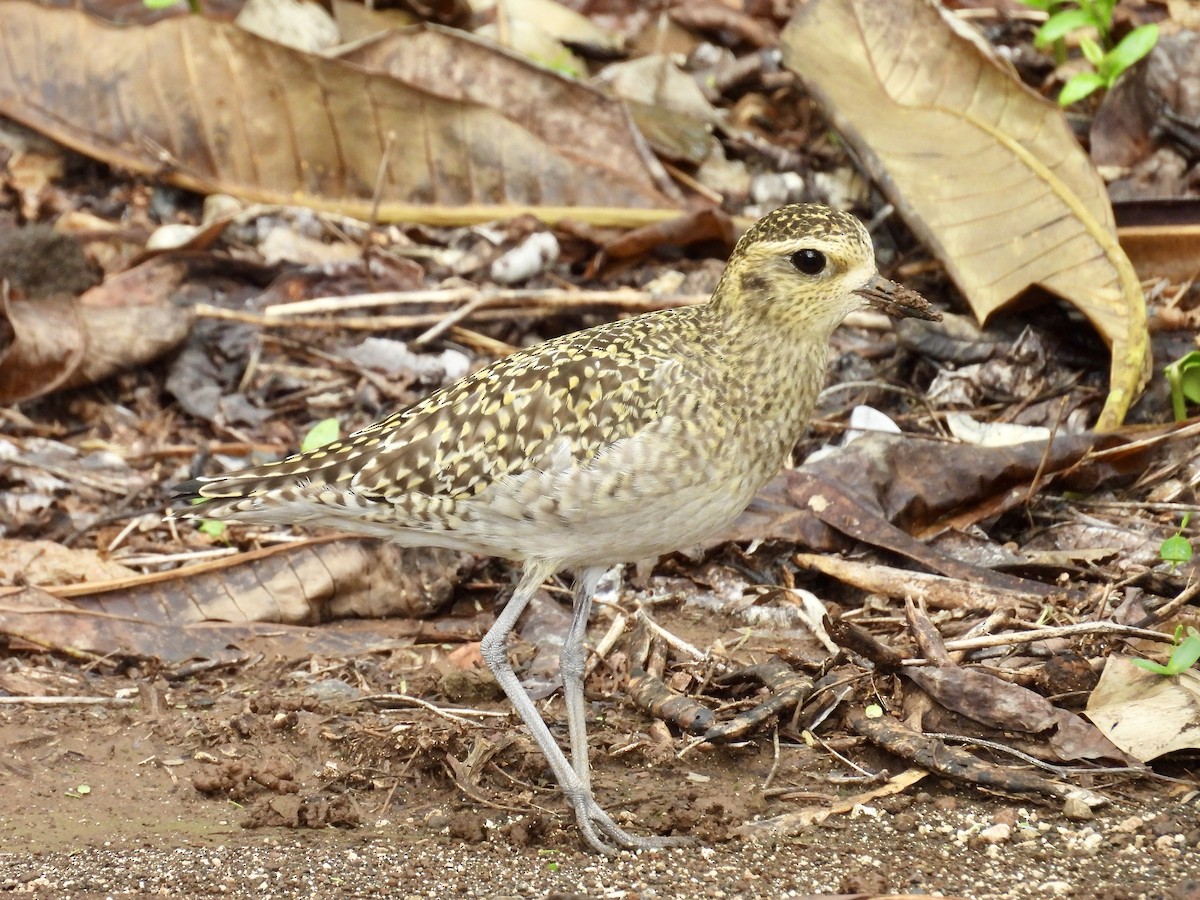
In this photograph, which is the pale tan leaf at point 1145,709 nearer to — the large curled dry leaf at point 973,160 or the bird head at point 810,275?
the bird head at point 810,275

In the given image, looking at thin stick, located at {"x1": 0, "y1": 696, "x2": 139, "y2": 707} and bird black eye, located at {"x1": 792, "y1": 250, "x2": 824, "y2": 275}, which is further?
thin stick, located at {"x1": 0, "y1": 696, "x2": 139, "y2": 707}

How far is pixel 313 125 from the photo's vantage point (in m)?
8.45

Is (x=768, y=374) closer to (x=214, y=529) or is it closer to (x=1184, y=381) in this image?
(x=1184, y=381)

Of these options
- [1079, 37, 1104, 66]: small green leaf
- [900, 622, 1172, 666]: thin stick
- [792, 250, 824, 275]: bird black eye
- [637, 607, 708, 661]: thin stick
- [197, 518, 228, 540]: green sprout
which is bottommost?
[197, 518, 228, 540]: green sprout

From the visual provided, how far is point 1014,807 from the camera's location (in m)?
4.52

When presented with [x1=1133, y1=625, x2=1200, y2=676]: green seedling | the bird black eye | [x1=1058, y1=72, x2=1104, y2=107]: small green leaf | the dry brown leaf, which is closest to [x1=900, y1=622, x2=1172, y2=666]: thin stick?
[x1=1133, y1=625, x2=1200, y2=676]: green seedling

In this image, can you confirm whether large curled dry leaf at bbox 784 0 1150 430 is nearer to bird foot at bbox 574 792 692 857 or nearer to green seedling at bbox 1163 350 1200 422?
green seedling at bbox 1163 350 1200 422

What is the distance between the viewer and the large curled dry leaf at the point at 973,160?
648 centimetres

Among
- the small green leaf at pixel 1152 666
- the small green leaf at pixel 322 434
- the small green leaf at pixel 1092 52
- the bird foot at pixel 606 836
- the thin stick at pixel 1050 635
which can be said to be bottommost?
the bird foot at pixel 606 836

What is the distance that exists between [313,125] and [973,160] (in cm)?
362

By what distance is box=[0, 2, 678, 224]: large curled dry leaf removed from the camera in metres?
8.35

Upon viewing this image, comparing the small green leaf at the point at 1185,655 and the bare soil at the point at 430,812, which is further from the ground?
the small green leaf at the point at 1185,655

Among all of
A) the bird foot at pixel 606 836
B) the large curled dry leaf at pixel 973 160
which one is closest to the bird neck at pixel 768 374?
the bird foot at pixel 606 836

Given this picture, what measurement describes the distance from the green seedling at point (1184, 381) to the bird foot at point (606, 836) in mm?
2996
